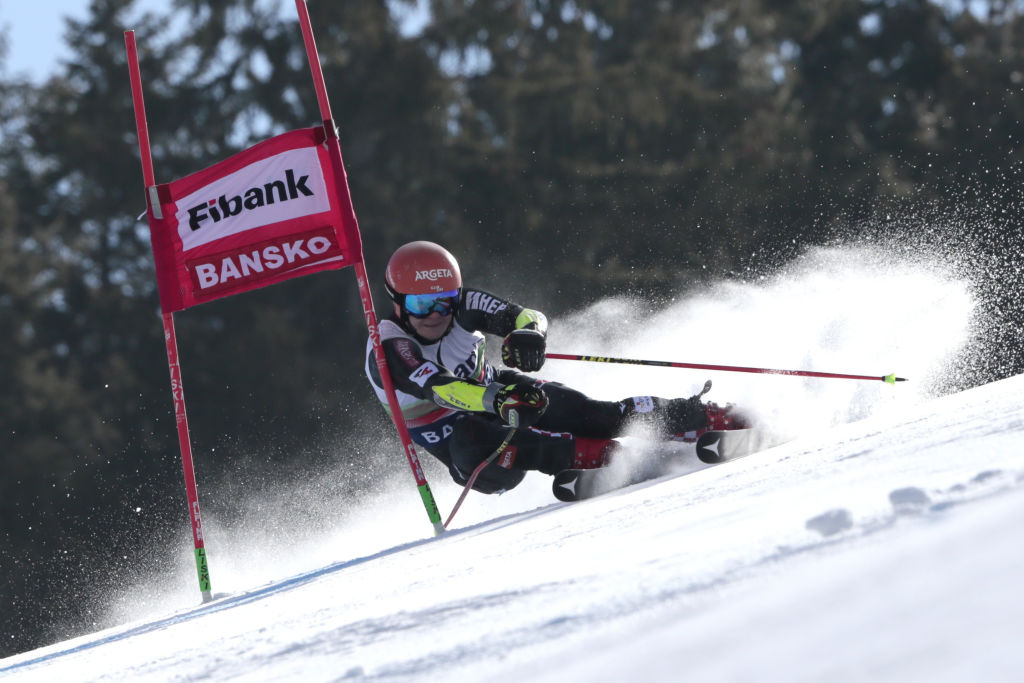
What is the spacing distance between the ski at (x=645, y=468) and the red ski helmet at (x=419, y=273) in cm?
100

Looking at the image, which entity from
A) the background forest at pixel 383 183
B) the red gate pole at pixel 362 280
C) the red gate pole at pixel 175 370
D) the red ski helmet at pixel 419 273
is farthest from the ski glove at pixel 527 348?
the background forest at pixel 383 183

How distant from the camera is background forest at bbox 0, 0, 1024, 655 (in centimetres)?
1914

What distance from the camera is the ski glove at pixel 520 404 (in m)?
4.90

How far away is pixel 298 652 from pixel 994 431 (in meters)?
1.73

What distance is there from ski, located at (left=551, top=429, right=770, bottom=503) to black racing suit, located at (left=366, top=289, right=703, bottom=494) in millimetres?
120

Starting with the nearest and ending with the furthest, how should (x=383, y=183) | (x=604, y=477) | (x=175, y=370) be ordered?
(x=604, y=477), (x=175, y=370), (x=383, y=183)

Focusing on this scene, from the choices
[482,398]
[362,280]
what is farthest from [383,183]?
[482,398]

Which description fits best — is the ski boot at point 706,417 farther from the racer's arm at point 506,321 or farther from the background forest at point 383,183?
the background forest at point 383,183

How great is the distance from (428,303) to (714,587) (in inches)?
135

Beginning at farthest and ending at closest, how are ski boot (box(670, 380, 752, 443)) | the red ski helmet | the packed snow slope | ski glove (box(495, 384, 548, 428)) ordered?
the red ski helmet, ski boot (box(670, 380, 752, 443)), ski glove (box(495, 384, 548, 428)), the packed snow slope

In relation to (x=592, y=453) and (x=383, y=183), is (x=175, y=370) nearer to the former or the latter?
(x=592, y=453)

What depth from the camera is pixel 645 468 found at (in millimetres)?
5223

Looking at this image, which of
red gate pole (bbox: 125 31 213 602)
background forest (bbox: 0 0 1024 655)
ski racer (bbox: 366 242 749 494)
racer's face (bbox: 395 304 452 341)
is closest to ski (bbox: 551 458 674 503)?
ski racer (bbox: 366 242 749 494)

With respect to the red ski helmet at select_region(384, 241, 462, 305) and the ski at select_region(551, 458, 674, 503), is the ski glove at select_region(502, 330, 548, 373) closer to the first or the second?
the red ski helmet at select_region(384, 241, 462, 305)
